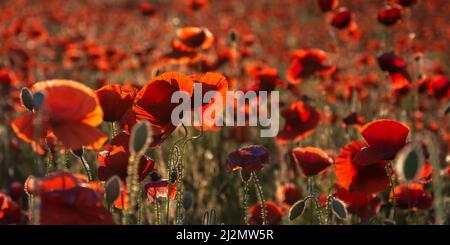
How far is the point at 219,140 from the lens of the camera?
4027 millimetres

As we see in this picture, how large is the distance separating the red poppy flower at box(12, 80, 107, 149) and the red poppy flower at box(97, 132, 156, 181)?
0.33 metres

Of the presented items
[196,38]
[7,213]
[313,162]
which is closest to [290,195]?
[313,162]

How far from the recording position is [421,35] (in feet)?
29.6

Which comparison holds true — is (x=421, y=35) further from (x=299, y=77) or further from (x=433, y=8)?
(x=299, y=77)

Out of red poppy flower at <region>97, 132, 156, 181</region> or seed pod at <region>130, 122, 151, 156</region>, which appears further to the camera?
red poppy flower at <region>97, 132, 156, 181</region>

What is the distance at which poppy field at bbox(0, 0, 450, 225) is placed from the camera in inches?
50.4

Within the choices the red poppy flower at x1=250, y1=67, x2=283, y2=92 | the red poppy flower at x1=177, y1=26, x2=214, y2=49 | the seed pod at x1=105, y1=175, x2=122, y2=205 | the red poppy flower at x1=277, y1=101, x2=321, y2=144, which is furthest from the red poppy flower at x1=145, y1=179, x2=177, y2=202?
the red poppy flower at x1=177, y1=26, x2=214, y2=49

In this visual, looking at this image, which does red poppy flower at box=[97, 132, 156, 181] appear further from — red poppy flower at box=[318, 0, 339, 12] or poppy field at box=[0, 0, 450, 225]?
red poppy flower at box=[318, 0, 339, 12]

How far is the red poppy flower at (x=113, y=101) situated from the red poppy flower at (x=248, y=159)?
33 centimetres

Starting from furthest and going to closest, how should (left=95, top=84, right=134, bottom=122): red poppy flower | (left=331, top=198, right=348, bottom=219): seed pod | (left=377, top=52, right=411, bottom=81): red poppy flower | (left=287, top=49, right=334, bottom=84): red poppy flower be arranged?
(left=287, top=49, right=334, bottom=84): red poppy flower → (left=377, top=52, right=411, bottom=81): red poppy flower → (left=95, top=84, right=134, bottom=122): red poppy flower → (left=331, top=198, right=348, bottom=219): seed pod

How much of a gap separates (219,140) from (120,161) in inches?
94.0

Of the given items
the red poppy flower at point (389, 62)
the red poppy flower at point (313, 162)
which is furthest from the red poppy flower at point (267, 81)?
the red poppy flower at point (313, 162)

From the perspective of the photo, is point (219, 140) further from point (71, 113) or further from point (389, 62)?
point (71, 113)

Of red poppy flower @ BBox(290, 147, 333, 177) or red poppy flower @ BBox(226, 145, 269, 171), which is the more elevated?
red poppy flower @ BBox(290, 147, 333, 177)
